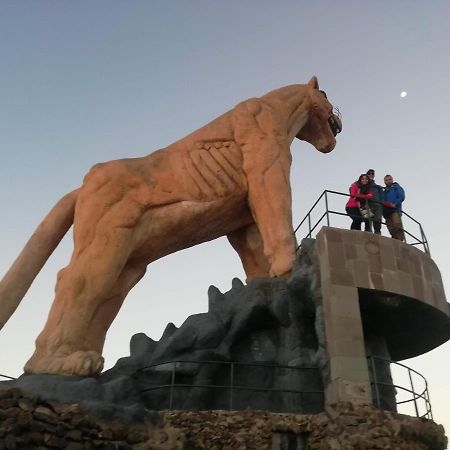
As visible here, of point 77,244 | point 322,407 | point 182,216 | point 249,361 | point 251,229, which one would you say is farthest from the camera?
point 251,229

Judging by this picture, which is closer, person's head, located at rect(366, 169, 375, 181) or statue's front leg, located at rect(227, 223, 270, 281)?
person's head, located at rect(366, 169, 375, 181)

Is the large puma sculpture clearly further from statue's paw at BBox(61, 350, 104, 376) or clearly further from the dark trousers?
the dark trousers

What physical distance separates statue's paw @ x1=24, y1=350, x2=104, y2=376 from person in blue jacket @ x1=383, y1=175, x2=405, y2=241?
5694mm

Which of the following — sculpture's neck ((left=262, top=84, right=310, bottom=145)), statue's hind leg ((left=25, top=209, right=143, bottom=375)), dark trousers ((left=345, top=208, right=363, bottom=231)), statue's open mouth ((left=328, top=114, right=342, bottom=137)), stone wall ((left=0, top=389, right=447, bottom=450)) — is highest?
statue's open mouth ((left=328, top=114, right=342, bottom=137))

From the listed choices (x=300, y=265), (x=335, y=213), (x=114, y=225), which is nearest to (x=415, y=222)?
(x=335, y=213)

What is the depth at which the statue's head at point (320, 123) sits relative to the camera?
14625 millimetres

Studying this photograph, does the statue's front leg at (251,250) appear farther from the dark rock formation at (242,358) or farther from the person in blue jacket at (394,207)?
the person in blue jacket at (394,207)

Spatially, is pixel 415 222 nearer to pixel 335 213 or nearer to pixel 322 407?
pixel 335 213

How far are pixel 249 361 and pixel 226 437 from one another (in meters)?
2.02

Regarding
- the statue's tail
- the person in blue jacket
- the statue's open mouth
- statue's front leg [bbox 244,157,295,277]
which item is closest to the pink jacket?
the person in blue jacket

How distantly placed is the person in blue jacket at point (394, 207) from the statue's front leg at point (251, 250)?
3010 millimetres

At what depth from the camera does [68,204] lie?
11.8 metres

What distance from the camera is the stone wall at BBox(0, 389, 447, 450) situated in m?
7.55

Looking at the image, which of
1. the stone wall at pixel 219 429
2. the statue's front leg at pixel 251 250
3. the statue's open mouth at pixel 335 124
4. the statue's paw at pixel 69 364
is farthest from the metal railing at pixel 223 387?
the statue's open mouth at pixel 335 124
